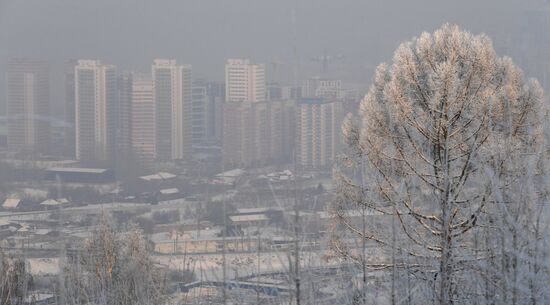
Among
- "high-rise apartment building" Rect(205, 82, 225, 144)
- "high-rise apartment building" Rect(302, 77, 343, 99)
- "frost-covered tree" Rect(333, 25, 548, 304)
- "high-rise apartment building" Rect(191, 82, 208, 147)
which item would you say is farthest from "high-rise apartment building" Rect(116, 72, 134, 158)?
"frost-covered tree" Rect(333, 25, 548, 304)

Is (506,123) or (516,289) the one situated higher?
(506,123)

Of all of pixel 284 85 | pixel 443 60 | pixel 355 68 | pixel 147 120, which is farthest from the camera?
pixel 147 120

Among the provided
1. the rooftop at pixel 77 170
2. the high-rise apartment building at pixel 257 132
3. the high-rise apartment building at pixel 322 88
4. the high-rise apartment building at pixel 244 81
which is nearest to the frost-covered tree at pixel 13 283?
the high-rise apartment building at pixel 257 132

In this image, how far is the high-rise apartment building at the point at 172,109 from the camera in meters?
12.4

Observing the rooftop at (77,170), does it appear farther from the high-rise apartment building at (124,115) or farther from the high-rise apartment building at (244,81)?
the high-rise apartment building at (244,81)

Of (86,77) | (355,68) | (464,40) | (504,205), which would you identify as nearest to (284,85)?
(355,68)

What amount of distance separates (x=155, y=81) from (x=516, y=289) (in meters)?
11.5

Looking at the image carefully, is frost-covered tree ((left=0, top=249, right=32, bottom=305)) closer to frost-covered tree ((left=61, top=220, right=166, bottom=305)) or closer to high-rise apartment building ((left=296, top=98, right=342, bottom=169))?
frost-covered tree ((left=61, top=220, right=166, bottom=305))

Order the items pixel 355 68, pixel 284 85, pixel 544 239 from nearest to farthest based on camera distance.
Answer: pixel 544 239 < pixel 355 68 < pixel 284 85

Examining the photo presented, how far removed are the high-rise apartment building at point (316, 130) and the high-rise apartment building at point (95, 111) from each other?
2.94m

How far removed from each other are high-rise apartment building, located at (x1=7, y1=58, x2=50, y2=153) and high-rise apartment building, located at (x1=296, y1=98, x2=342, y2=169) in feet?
12.0

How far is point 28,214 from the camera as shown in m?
9.82

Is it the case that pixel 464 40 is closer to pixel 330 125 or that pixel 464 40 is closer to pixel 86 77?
pixel 330 125

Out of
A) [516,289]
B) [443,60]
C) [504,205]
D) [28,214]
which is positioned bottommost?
[28,214]
